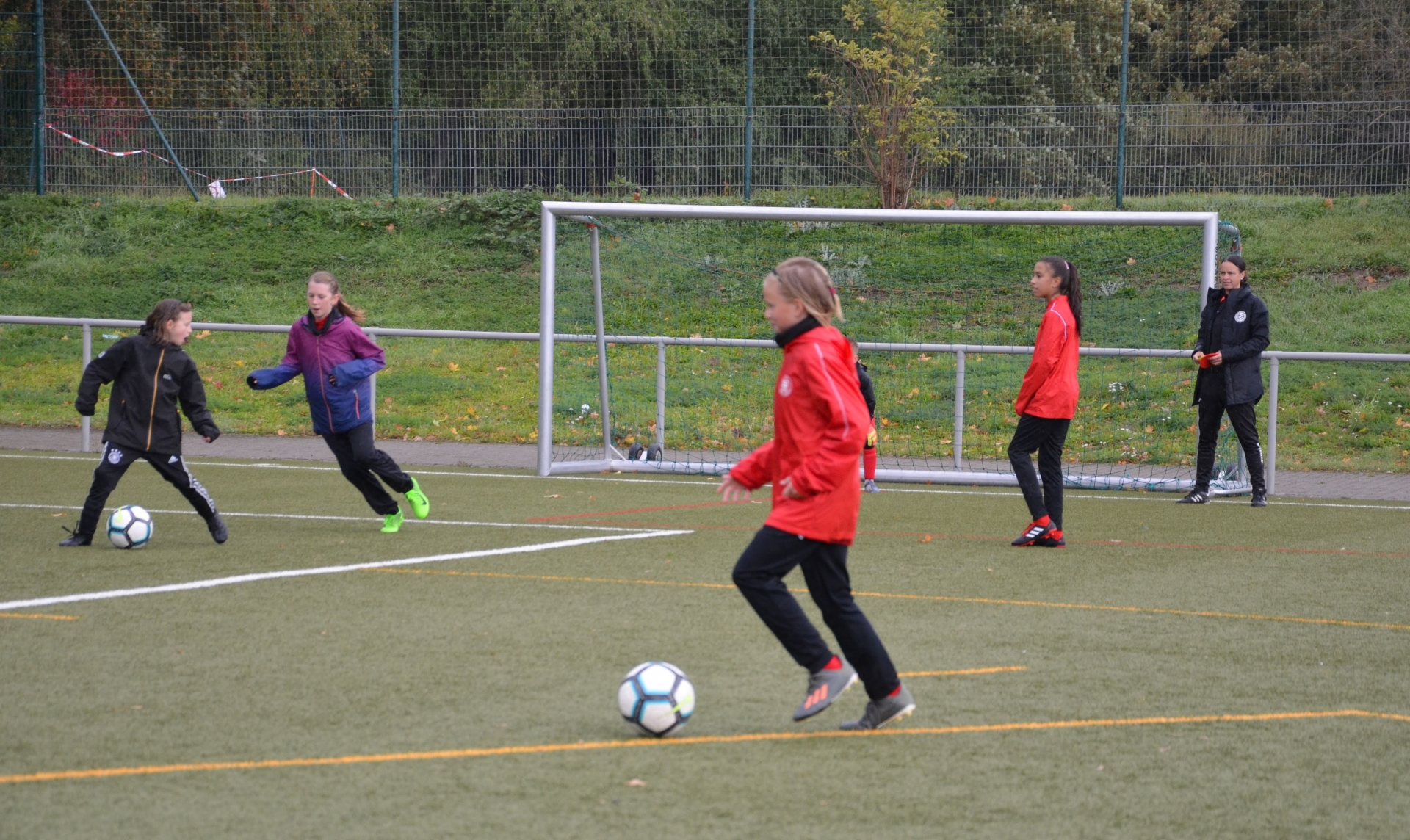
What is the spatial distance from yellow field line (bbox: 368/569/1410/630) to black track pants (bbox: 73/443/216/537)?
1.50 meters

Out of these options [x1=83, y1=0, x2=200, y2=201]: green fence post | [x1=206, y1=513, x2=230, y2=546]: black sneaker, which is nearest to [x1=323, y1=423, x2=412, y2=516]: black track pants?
[x1=206, y1=513, x2=230, y2=546]: black sneaker

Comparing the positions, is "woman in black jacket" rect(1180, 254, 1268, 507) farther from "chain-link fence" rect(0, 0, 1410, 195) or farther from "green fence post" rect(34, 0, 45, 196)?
"green fence post" rect(34, 0, 45, 196)

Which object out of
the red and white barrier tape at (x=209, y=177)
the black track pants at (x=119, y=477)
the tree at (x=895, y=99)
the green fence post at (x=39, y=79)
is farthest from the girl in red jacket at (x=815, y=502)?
the green fence post at (x=39, y=79)

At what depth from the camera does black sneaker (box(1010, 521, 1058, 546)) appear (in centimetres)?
926

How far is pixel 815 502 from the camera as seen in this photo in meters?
4.85

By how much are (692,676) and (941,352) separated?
9124 millimetres

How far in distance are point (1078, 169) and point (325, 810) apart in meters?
17.1

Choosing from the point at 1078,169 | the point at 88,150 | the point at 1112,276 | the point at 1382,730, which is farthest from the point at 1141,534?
the point at 88,150

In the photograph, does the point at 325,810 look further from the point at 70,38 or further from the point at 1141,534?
the point at 70,38

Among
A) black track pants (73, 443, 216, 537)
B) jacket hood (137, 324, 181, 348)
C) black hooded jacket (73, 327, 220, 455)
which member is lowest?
black track pants (73, 443, 216, 537)

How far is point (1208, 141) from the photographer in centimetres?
1933

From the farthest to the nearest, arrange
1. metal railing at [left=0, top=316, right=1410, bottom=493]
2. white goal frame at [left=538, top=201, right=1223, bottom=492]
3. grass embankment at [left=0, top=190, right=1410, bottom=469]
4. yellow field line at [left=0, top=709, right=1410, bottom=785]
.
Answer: grass embankment at [left=0, top=190, right=1410, bottom=469] < metal railing at [left=0, top=316, right=1410, bottom=493] < white goal frame at [left=538, top=201, right=1223, bottom=492] < yellow field line at [left=0, top=709, right=1410, bottom=785]

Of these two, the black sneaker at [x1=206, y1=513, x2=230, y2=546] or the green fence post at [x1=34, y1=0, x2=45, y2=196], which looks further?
the green fence post at [x1=34, y1=0, x2=45, y2=196]

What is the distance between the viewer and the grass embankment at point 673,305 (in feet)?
48.2
